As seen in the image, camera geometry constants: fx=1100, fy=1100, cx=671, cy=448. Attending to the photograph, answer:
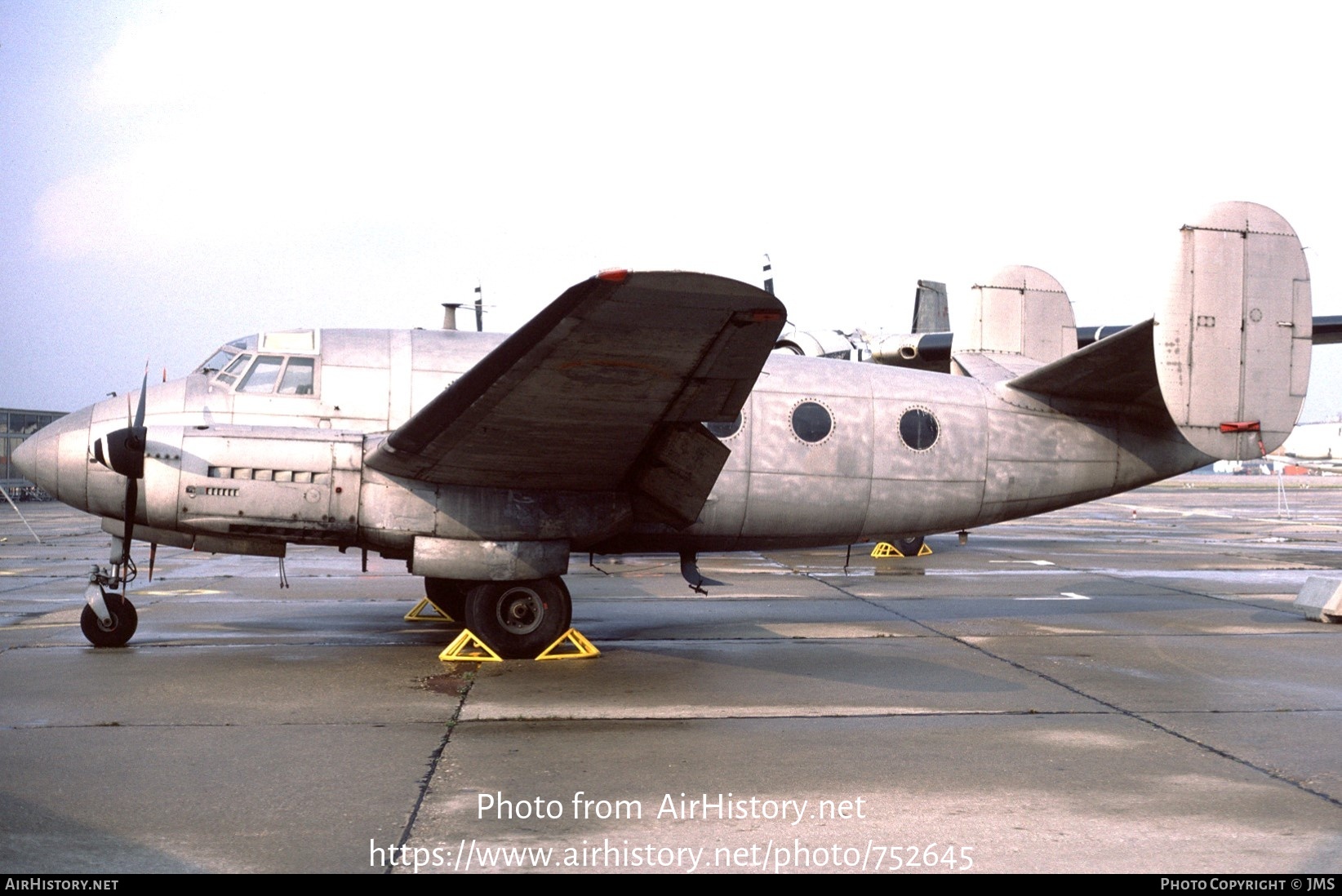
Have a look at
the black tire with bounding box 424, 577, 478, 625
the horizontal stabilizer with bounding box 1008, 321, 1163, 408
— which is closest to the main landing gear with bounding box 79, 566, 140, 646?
the black tire with bounding box 424, 577, 478, 625

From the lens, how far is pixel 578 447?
1067cm

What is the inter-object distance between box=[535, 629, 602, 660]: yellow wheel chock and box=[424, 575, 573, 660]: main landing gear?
0.08 meters

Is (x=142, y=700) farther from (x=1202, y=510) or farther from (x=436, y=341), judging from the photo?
(x=1202, y=510)

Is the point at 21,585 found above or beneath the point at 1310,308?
beneath

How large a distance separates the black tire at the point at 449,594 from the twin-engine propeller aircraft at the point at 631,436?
0.05m

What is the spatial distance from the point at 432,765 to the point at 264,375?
6.30 meters

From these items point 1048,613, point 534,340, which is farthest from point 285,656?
point 1048,613

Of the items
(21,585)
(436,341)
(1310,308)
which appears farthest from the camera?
(21,585)

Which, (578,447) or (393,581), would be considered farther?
(393,581)

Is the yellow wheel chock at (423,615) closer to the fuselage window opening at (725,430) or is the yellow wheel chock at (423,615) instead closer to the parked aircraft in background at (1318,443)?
the fuselage window opening at (725,430)

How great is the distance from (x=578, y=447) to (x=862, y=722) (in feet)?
12.3

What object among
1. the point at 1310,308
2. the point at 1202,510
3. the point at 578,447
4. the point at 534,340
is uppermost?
the point at 1310,308

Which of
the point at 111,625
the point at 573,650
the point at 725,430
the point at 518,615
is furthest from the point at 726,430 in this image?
the point at 111,625

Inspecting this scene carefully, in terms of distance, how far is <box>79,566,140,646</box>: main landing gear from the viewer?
11828 mm
